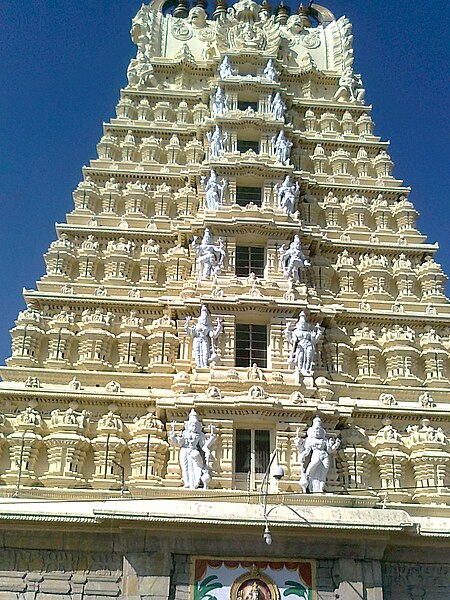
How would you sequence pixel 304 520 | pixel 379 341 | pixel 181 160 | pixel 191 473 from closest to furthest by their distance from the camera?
1. pixel 304 520
2. pixel 191 473
3. pixel 379 341
4. pixel 181 160

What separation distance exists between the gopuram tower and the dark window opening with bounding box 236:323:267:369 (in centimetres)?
7

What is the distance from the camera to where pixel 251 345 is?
27.7 m

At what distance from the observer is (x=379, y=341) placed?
2884 centimetres

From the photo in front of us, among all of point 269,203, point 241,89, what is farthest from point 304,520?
point 241,89

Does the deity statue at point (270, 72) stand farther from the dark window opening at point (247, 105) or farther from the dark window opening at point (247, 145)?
the dark window opening at point (247, 145)

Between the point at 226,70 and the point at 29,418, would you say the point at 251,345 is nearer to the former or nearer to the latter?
the point at 29,418

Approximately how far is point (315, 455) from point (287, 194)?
11.5 m

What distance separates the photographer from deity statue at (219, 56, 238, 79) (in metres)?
35.5

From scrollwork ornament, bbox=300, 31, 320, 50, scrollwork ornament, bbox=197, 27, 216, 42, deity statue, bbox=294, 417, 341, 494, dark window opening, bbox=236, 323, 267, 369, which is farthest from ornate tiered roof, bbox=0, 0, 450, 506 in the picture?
scrollwork ornament, bbox=300, 31, 320, 50

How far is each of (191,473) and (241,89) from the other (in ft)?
61.5

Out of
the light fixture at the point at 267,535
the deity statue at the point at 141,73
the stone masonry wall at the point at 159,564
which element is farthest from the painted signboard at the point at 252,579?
the deity statue at the point at 141,73

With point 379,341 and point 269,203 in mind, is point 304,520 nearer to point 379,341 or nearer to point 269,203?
point 379,341

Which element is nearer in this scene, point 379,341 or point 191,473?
point 191,473

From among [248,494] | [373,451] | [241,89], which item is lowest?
[248,494]
